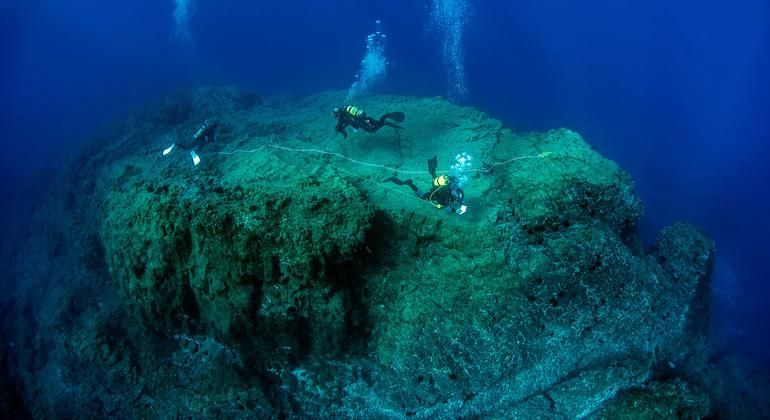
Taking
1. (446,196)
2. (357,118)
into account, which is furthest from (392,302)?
(357,118)

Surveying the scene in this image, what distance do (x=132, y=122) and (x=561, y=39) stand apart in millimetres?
40193

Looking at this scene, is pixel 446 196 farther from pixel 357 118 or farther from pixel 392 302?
pixel 357 118

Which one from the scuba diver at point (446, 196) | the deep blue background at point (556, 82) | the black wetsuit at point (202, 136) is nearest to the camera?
the scuba diver at point (446, 196)

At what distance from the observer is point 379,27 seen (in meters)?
44.4

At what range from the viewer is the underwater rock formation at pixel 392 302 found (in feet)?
13.0

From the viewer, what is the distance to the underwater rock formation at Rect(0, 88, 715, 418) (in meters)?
3.95

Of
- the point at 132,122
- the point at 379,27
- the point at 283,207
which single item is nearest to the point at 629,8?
the point at 379,27

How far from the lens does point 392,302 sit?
169 inches

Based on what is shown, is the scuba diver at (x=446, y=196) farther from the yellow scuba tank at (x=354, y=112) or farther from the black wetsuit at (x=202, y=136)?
the black wetsuit at (x=202, y=136)

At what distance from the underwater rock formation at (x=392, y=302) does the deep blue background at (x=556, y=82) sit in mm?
10245

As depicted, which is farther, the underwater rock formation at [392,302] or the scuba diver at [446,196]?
the scuba diver at [446,196]

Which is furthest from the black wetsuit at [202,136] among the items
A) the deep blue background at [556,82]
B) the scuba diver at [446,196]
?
the deep blue background at [556,82]

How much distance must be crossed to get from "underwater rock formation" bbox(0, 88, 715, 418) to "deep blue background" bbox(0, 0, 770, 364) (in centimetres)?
1025

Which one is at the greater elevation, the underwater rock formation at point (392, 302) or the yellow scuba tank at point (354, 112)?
the yellow scuba tank at point (354, 112)
